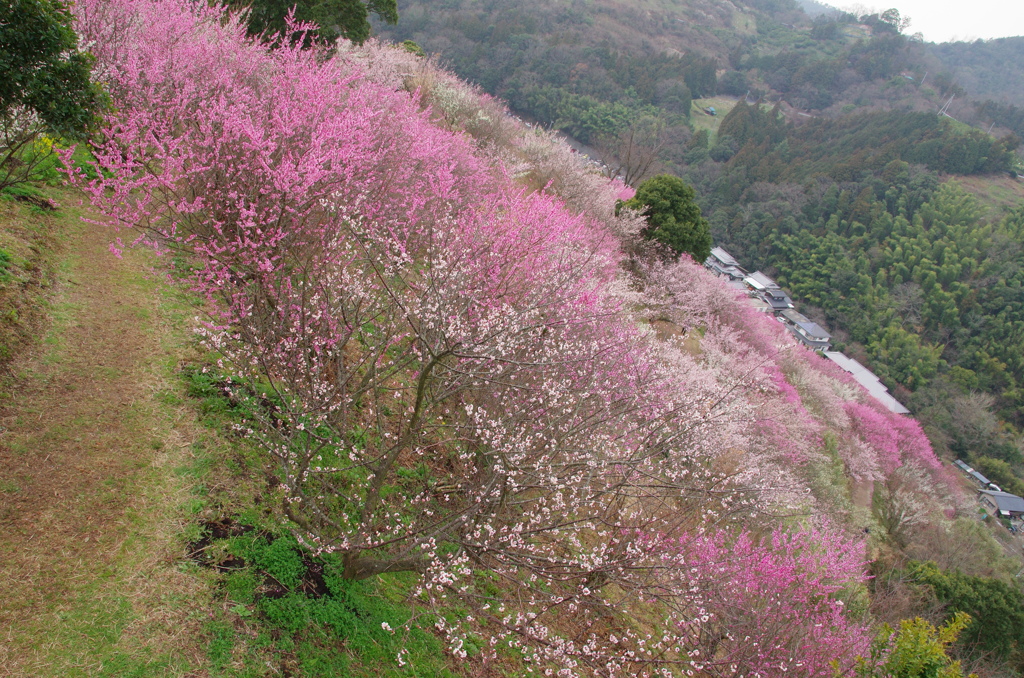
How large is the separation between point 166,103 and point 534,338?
630cm

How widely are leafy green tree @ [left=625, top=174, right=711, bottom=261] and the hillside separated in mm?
6495

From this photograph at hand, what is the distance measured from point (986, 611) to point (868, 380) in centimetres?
2880

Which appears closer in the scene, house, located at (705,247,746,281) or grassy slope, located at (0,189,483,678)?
grassy slope, located at (0,189,483,678)

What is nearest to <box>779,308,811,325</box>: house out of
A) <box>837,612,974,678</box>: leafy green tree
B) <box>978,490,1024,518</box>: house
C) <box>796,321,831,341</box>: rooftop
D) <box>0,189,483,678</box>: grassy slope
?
<box>796,321,831,341</box>: rooftop

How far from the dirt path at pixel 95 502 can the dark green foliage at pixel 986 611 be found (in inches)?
656

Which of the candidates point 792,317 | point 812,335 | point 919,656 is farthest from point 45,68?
point 792,317

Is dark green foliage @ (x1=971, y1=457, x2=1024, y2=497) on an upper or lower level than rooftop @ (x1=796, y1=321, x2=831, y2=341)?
lower

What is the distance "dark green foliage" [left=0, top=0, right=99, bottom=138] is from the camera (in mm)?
3904

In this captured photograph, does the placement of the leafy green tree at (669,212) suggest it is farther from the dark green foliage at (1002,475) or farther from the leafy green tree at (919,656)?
the dark green foliage at (1002,475)

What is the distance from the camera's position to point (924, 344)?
4212 centimetres

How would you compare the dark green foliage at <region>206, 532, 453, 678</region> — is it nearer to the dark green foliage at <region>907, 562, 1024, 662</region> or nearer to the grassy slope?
the grassy slope

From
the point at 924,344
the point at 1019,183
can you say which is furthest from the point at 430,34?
the point at 1019,183

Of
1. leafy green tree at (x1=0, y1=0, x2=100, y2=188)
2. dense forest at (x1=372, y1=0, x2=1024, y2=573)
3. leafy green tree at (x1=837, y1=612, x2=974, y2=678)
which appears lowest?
leafy green tree at (x1=837, y1=612, x2=974, y2=678)

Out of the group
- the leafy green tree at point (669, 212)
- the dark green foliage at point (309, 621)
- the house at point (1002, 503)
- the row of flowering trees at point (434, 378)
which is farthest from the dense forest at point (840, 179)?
the dark green foliage at point (309, 621)
